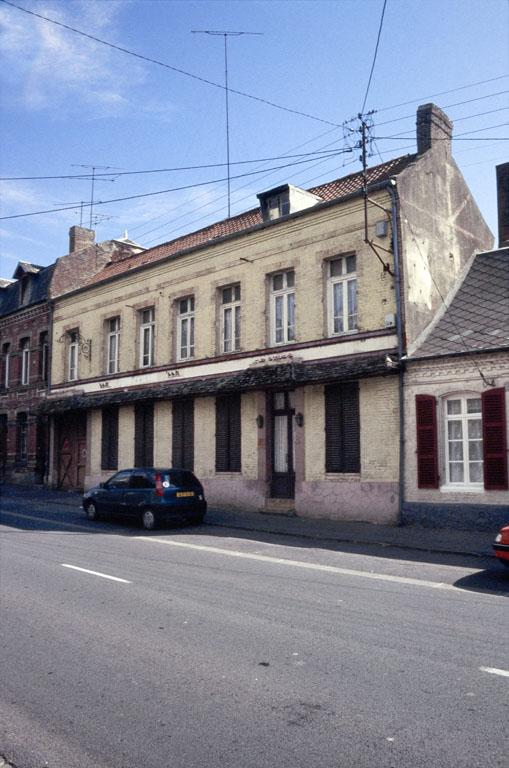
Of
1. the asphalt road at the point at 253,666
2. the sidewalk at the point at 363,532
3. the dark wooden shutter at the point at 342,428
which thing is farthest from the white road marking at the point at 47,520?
the dark wooden shutter at the point at 342,428

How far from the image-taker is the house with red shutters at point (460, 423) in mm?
14133

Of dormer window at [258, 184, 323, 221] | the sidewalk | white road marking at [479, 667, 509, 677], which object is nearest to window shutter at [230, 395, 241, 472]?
the sidewalk

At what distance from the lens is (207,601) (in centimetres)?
795

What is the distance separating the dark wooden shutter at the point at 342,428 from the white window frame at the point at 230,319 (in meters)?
4.28

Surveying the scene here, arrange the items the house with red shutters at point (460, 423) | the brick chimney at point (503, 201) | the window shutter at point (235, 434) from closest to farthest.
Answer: the house with red shutters at point (460, 423), the brick chimney at point (503, 201), the window shutter at point (235, 434)

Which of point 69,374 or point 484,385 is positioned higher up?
point 69,374

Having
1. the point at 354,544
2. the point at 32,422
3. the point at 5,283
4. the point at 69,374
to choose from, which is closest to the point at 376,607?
the point at 354,544

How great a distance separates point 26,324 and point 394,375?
20871 mm

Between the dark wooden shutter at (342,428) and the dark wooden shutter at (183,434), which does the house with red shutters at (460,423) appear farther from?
the dark wooden shutter at (183,434)

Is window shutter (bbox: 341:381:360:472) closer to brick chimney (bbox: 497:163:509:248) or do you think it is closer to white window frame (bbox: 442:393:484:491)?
white window frame (bbox: 442:393:484:491)

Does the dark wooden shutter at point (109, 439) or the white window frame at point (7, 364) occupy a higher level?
the white window frame at point (7, 364)

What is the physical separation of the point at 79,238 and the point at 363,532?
22657 millimetres

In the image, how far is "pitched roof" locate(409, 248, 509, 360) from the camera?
15.0 m

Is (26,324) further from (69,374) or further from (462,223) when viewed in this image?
(462,223)
